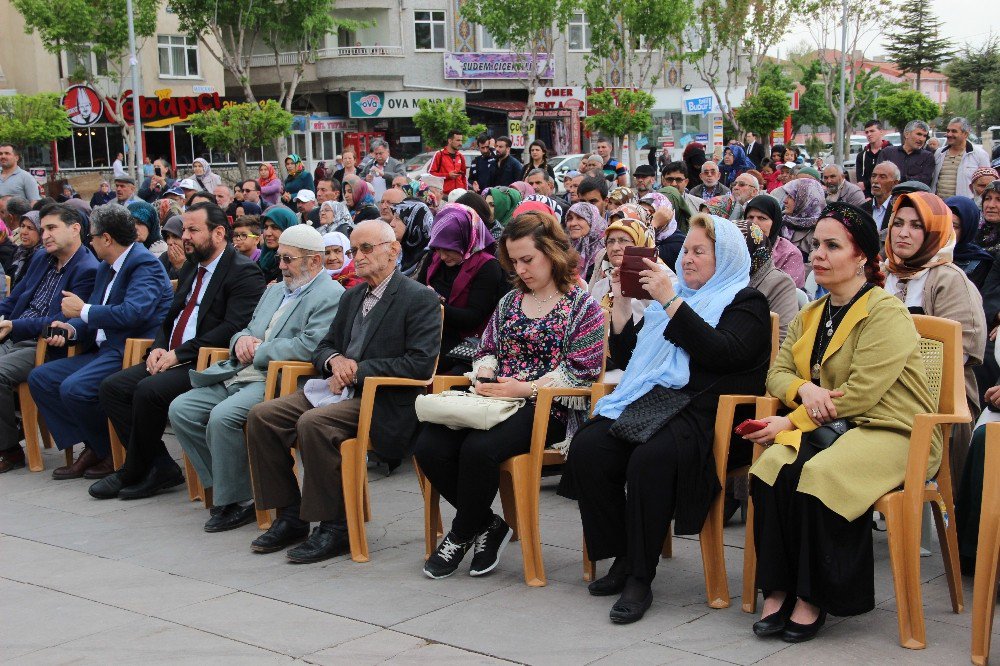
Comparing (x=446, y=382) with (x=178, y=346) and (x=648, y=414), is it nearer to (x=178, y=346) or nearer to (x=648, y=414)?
(x=648, y=414)

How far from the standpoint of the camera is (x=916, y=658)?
377cm

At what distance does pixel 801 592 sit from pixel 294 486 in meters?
2.72

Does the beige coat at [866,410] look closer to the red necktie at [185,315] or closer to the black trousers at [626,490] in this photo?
the black trousers at [626,490]

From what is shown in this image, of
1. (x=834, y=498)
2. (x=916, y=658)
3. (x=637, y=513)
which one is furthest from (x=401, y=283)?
(x=916, y=658)

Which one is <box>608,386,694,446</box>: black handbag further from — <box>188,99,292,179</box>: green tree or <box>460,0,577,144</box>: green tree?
<box>460,0,577,144</box>: green tree

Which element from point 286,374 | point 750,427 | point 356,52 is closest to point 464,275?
point 286,374

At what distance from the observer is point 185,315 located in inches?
271

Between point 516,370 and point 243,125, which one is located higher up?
point 243,125

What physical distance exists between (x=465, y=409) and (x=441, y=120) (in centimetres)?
2786

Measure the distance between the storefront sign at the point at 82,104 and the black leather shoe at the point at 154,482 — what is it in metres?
12.3

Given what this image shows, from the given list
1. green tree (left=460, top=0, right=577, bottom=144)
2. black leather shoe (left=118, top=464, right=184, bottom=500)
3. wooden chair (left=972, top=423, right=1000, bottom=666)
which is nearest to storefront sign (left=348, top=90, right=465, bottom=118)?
green tree (left=460, top=0, right=577, bottom=144)

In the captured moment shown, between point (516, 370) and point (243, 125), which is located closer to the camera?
point (516, 370)

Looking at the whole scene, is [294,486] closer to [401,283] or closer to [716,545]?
[401,283]

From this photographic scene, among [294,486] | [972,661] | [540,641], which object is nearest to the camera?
[972,661]
